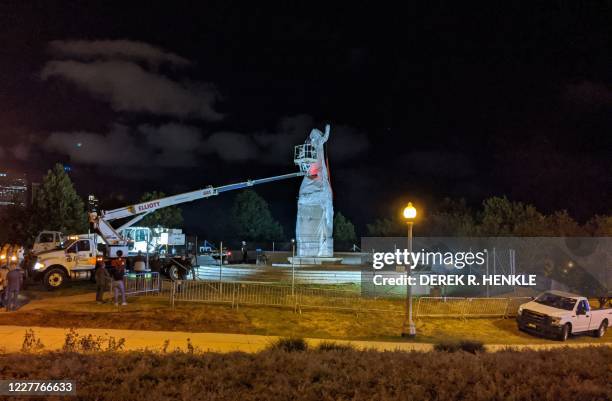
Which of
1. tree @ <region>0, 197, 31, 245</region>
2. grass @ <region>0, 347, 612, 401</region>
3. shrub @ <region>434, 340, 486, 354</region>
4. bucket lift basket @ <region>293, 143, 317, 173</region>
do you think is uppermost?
bucket lift basket @ <region>293, 143, 317, 173</region>

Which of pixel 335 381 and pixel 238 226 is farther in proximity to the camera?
pixel 238 226

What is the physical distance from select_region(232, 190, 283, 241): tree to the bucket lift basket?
3350 centimetres

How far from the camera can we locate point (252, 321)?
16.2 m

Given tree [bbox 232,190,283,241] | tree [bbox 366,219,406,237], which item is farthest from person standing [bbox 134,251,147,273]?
tree [bbox 232,190,283,241]

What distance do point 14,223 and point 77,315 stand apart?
34107 millimetres

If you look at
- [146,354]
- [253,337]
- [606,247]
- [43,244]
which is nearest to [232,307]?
[253,337]

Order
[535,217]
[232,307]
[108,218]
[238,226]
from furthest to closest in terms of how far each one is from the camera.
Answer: [238,226]
[535,217]
[108,218]
[232,307]

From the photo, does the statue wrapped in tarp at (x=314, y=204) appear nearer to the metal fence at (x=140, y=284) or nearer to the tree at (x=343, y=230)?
the metal fence at (x=140, y=284)

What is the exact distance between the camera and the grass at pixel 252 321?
49.1ft

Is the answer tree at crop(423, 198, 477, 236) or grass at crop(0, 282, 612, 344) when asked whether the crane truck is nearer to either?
grass at crop(0, 282, 612, 344)

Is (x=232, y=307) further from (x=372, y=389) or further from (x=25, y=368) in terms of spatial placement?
(x=372, y=389)

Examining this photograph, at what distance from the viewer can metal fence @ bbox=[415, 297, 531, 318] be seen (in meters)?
18.9

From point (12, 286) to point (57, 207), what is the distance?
3120 cm

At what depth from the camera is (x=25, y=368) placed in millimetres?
7402
